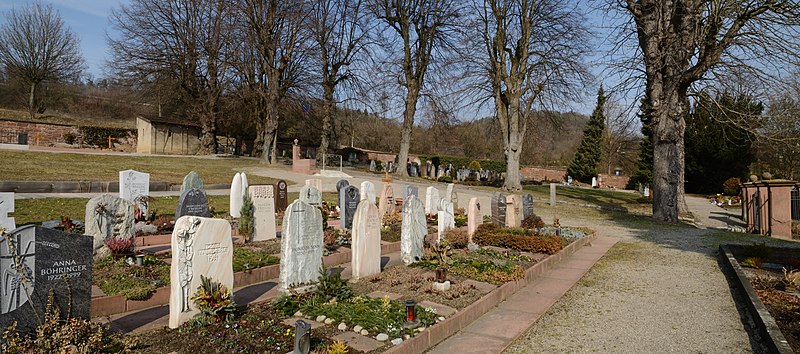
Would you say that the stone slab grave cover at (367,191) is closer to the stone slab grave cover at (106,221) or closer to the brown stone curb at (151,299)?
the brown stone curb at (151,299)

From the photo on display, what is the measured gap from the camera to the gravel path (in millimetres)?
5527

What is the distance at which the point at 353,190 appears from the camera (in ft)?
40.3

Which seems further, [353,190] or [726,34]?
[726,34]

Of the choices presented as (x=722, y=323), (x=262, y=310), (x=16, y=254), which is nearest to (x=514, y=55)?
(x=722, y=323)

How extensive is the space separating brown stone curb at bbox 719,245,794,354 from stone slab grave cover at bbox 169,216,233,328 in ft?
20.1

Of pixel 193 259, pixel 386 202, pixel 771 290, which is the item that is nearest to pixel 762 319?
pixel 771 290

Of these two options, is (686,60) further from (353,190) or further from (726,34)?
(353,190)

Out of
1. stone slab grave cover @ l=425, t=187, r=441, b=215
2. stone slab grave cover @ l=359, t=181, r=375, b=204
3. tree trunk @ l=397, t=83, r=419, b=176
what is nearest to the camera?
stone slab grave cover @ l=359, t=181, r=375, b=204

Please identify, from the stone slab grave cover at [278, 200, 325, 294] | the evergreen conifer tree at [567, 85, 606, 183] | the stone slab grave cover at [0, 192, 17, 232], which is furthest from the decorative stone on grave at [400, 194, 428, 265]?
the evergreen conifer tree at [567, 85, 606, 183]

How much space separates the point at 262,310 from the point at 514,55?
989 inches

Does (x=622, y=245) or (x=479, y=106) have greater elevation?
(x=479, y=106)

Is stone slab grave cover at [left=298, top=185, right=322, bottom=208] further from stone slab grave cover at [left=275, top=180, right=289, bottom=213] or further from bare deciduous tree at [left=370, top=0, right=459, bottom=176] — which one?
bare deciduous tree at [left=370, top=0, right=459, bottom=176]

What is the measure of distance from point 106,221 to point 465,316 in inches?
239

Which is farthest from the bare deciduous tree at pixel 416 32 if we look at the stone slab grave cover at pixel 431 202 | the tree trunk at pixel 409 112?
the stone slab grave cover at pixel 431 202
